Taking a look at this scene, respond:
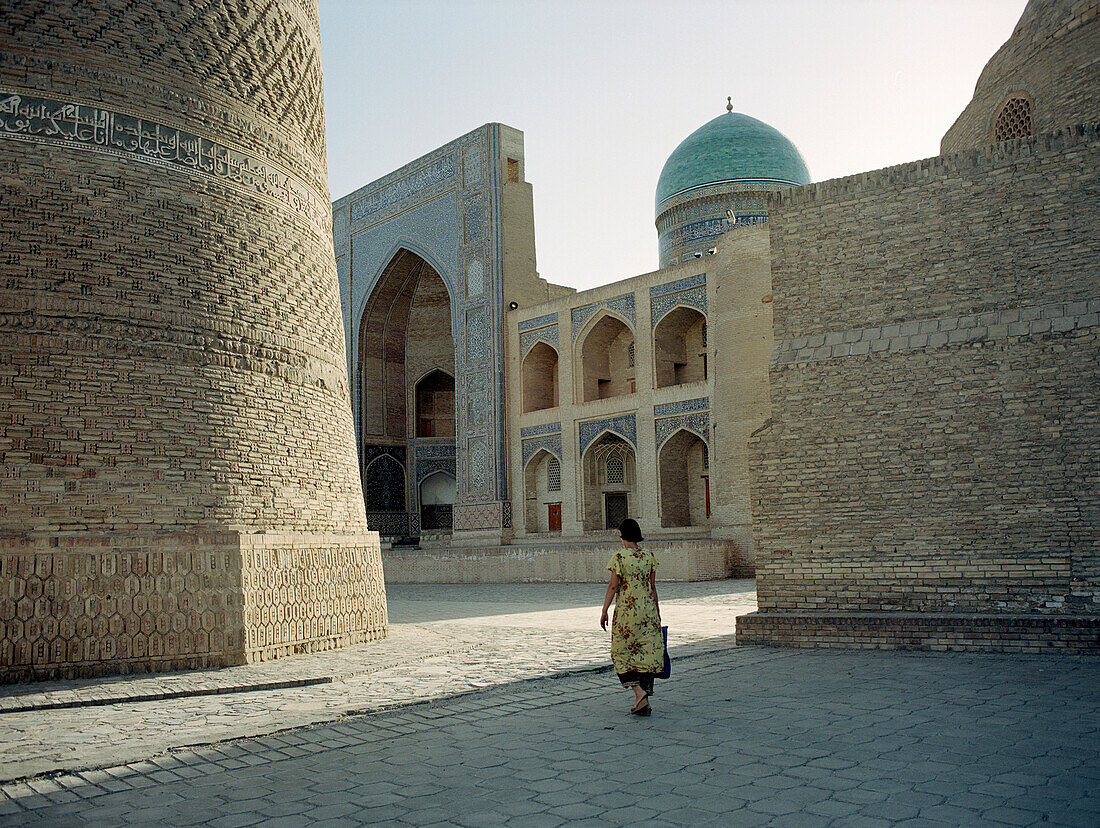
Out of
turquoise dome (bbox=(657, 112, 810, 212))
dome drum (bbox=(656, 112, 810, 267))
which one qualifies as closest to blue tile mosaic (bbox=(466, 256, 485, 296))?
dome drum (bbox=(656, 112, 810, 267))

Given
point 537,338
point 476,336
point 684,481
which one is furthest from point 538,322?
point 684,481

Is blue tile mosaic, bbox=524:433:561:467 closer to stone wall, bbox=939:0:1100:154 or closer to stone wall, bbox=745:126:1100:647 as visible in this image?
stone wall, bbox=939:0:1100:154

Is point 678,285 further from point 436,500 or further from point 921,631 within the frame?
point 921,631

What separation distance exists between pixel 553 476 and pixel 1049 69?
45.1 ft

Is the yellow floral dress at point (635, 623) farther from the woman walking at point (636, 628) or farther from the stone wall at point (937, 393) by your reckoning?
the stone wall at point (937, 393)

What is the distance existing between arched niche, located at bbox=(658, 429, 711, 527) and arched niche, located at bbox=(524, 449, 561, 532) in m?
2.89

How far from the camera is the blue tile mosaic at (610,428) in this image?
57.8 ft

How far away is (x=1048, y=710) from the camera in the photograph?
3904mm

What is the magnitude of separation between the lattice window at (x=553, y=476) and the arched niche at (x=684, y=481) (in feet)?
9.93

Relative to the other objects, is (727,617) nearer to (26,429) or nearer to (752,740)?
(752,740)

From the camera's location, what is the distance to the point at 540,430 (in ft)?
63.5

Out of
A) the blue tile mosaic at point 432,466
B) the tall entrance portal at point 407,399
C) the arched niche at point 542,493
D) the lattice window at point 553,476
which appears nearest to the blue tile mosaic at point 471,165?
the tall entrance portal at point 407,399

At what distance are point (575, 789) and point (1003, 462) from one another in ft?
13.0

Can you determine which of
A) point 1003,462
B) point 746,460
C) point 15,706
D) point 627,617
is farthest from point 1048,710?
point 746,460
